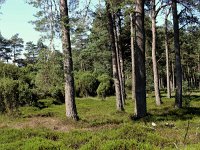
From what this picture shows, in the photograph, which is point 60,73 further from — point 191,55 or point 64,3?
point 191,55

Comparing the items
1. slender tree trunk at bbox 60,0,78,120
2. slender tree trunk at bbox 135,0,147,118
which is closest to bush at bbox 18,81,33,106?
slender tree trunk at bbox 60,0,78,120

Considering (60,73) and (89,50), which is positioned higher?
(89,50)

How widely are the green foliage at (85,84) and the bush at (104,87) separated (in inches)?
42.6

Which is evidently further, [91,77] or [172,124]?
[91,77]

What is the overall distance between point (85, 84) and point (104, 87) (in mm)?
2488

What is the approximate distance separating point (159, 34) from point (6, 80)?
39.8 metres

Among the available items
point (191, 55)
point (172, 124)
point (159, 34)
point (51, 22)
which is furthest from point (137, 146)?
point (191, 55)

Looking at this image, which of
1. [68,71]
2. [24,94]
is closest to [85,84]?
[24,94]

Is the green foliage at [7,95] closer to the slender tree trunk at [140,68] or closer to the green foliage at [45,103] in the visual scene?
the green foliage at [45,103]

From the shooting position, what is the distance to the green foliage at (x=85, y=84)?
47250 millimetres

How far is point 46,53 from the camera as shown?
59.5 feet

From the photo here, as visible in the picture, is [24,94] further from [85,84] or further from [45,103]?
[85,84]

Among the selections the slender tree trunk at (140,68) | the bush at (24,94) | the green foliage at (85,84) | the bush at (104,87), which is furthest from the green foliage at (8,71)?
the green foliage at (85,84)

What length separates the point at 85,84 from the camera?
4716cm
